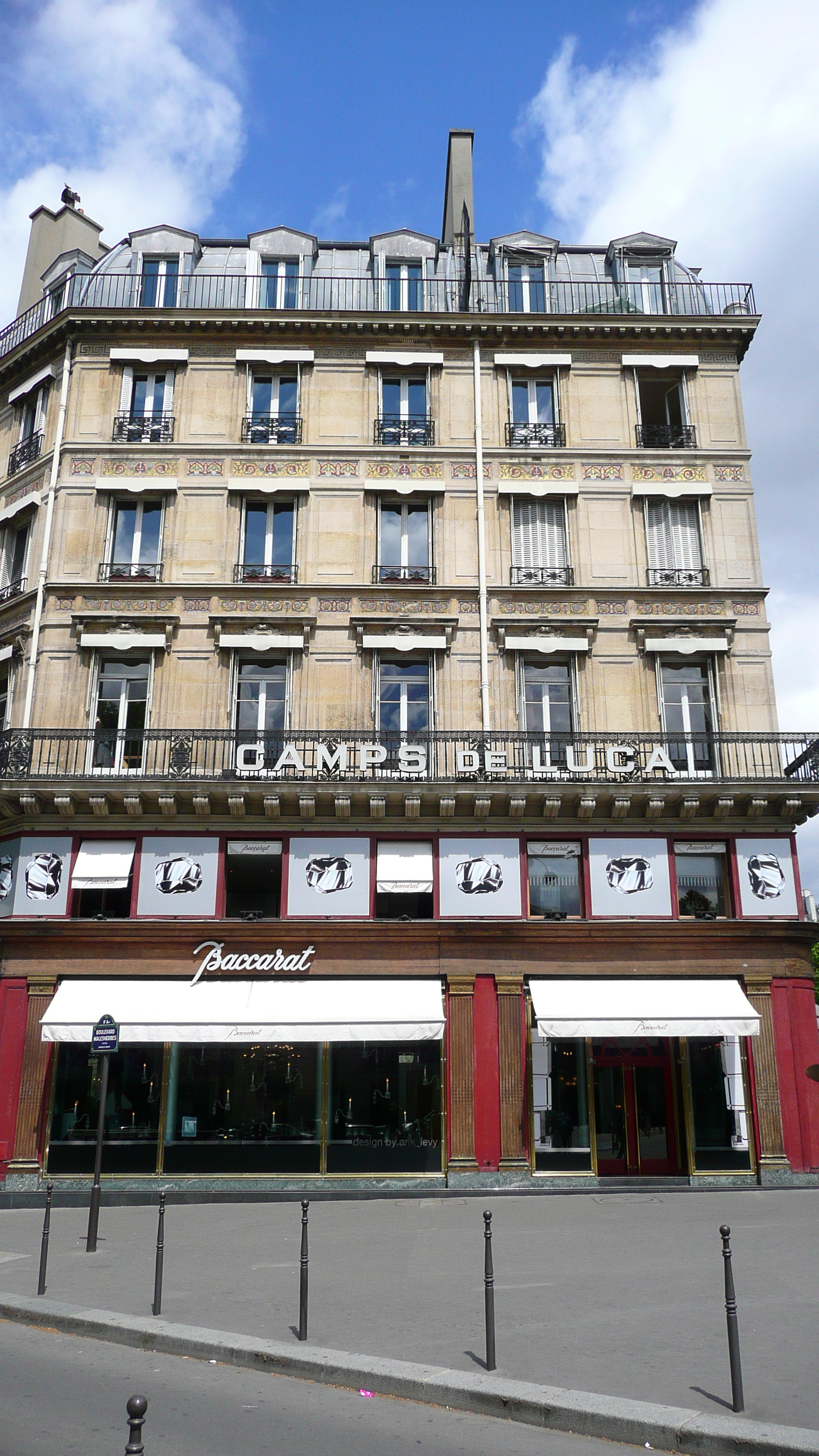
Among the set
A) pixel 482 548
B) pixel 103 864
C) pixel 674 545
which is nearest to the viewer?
pixel 103 864

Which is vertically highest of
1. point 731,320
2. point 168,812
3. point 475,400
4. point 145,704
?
point 731,320

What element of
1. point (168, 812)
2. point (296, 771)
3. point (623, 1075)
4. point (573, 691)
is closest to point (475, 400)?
point (573, 691)

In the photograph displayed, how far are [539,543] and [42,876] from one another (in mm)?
13144

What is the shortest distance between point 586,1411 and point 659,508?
20.4 m

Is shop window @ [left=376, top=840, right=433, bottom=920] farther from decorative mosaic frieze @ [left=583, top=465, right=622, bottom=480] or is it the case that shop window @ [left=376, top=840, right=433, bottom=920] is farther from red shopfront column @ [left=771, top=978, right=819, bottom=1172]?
decorative mosaic frieze @ [left=583, top=465, right=622, bottom=480]

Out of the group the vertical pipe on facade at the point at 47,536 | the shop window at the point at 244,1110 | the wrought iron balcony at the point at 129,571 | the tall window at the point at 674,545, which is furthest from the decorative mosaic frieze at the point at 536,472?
the shop window at the point at 244,1110

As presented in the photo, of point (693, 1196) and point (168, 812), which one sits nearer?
point (693, 1196)

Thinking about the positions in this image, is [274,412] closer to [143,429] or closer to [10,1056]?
[143,429]

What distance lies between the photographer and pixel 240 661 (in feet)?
77.3

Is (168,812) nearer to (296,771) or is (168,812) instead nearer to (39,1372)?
(296,771)

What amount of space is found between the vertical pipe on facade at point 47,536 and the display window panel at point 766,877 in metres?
15.5

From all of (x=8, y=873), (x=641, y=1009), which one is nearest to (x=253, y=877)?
(x=8, y=873)

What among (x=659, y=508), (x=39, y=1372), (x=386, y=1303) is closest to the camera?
(x=39, y=1372)

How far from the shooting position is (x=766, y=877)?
21.9 metres
